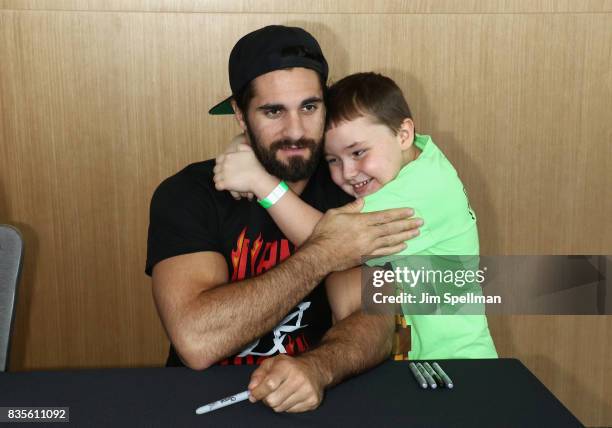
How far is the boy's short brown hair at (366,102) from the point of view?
1661 millimetres

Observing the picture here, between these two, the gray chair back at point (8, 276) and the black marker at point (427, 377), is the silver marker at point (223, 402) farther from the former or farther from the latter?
the gray chair back at point (8, 276)

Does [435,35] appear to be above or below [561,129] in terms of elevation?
above

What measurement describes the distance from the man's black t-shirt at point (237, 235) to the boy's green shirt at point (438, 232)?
0.26m

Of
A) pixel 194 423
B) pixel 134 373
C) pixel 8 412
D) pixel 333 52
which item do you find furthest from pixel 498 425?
pixel 333 52

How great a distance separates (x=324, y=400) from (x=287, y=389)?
3.1 inches

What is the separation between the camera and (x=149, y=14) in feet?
7.68

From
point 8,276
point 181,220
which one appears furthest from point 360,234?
point 8,276

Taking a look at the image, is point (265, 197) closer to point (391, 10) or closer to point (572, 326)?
point (391, 10)

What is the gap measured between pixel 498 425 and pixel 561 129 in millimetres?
1808

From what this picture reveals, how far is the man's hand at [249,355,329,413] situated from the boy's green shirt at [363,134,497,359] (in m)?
0.51

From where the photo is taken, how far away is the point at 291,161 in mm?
1657

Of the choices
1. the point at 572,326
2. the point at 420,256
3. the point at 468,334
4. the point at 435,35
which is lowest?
the point at 572,326

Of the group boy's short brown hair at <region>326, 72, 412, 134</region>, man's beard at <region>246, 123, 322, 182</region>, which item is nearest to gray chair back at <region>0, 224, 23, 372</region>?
man's beard at <region>246, 123, 322, 182</region>

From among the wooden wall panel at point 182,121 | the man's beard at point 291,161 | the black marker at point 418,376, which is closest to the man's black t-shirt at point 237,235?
the man's beard at point 291,161
